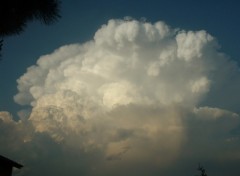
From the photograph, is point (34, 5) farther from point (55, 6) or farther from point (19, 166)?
point (19, 166)

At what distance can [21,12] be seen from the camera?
461 inches

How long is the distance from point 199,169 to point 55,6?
161ft

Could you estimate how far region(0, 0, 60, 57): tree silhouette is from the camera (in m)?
11.3

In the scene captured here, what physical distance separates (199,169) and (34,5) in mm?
49620

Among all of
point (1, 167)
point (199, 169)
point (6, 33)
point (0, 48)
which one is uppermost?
point (199, 169)

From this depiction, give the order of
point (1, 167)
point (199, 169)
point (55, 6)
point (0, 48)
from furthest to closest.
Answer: point (199, 169) < point (1, 167) < point (55, 6) < point (0, 48)


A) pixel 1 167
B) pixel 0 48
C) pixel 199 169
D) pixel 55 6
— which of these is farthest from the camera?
pixel 199 169

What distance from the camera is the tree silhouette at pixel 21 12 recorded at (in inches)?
445

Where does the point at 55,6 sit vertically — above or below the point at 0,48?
above

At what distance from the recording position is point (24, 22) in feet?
40.4

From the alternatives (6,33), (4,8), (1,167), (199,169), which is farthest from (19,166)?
(199,169)

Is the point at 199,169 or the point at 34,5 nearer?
the point at 34,5

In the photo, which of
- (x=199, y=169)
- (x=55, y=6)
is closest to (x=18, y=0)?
(x=55, y=6)

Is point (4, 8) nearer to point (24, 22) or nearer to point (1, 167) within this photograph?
point (24, 22)
